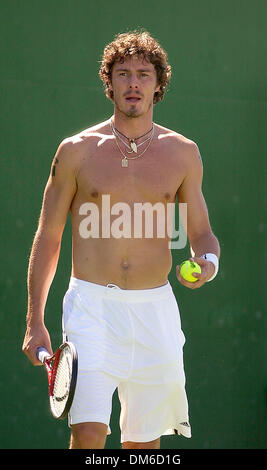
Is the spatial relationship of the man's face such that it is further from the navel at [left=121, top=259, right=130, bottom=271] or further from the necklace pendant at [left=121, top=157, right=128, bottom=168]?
the navel at [left=121, top=259, right=130, bottom=271]

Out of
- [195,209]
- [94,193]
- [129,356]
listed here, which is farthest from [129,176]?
[129,356]

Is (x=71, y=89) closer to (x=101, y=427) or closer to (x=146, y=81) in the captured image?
(x=146, y=81)

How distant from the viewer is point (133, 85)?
14.4 feet

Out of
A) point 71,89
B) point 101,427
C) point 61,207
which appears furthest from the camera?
point 71,89

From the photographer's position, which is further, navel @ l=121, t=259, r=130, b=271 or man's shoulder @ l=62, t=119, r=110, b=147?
man's shoulder @ l=62, t=119, r=110, b=147

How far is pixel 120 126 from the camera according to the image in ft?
14.8

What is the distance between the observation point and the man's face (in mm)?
4398

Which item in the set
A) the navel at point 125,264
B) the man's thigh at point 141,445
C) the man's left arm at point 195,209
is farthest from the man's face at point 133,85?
the man's thigh at point 141,445

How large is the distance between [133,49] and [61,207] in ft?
2.82

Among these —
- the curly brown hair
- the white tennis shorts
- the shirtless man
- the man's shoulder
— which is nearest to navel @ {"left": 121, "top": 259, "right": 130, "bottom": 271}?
the shirtless man

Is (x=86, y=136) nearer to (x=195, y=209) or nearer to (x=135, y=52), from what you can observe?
(x=135, y=52)

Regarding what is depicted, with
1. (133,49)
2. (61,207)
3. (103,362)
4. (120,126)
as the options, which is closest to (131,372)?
(103,362)

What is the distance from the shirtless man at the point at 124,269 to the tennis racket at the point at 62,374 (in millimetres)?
87

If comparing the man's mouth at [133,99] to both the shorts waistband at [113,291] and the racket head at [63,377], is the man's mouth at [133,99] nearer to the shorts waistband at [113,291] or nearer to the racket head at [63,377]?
the shorts waistband at [113,291]
